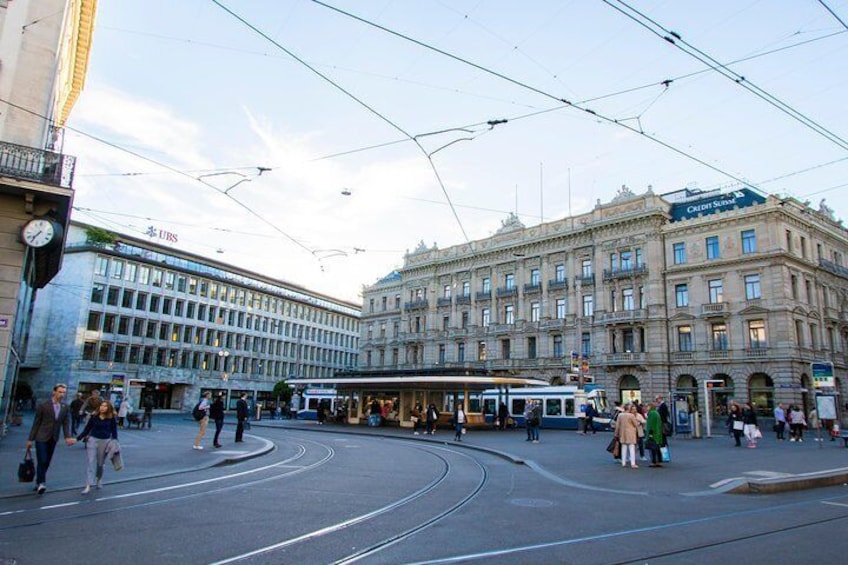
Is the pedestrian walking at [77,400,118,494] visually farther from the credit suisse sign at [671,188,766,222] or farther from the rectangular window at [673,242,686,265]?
the credit suisse sign at [671,188,766,222]

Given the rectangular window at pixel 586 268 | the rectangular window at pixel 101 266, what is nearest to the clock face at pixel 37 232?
the rectangular window at pixel 586 268

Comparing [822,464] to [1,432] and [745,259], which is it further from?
[745,259]

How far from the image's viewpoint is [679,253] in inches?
1956

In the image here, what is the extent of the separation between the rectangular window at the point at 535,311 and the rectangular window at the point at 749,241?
62.3 feet

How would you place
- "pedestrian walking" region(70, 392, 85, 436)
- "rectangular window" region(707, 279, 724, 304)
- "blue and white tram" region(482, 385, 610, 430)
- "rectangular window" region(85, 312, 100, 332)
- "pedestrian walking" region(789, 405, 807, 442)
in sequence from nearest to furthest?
"pedestrian walking" region(70, 392, 85, 436)
"pedestrian walking" region(789, 405, 807, 442)
"blue and white tram" region(482, 385, 610, 430)
"rectangular window" region(707, 279, 724, 304)
"rectangular window" region(85, 312, 100, 332)

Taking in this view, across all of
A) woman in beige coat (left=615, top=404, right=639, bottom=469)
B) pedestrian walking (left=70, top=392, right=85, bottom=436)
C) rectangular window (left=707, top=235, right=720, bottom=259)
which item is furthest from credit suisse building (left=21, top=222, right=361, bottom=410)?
rectangular window (left=707, top=235, right=720, bottom=259)

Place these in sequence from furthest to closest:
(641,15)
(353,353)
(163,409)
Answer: (353,353), (163,409), (641,15)

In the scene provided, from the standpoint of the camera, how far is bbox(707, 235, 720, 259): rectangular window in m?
47.6

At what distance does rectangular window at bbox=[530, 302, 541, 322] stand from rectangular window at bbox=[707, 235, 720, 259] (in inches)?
644

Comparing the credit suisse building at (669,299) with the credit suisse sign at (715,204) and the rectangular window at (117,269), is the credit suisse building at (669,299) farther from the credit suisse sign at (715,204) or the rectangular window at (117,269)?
the rectangular window at (117,269)

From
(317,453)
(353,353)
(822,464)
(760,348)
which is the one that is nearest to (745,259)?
(760,348)

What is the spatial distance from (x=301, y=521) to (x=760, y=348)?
4400 cm

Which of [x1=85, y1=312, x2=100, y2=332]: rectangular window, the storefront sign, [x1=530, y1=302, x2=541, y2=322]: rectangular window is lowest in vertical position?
the storefront sign

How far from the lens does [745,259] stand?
45219 millimetres
